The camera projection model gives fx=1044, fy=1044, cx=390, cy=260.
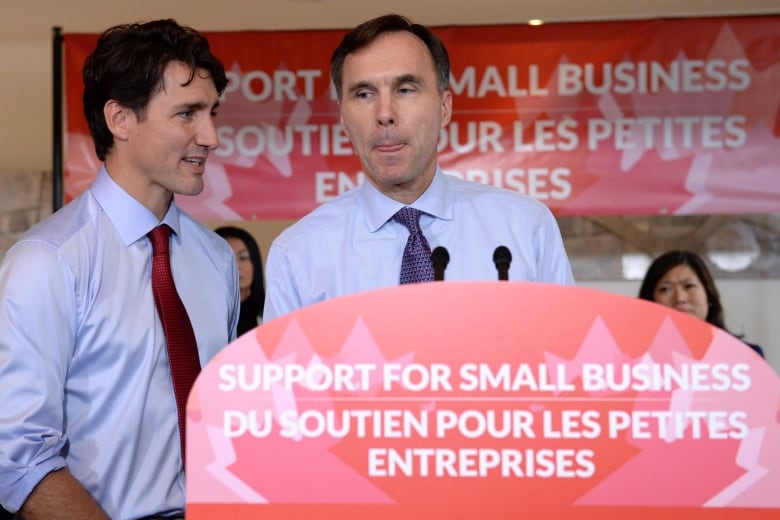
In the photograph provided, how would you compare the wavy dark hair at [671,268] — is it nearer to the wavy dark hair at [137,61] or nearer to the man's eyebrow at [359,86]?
the wavy dark hair at [137,61]

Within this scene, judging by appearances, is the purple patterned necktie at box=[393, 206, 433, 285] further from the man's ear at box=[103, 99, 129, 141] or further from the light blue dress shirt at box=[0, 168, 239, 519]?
the man's ear at box=[103, 99, 129, 141]

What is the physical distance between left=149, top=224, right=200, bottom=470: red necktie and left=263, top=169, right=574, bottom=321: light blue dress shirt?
0.24 meters

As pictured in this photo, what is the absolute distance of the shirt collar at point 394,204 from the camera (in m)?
1.77

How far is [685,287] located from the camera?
14.2 ft

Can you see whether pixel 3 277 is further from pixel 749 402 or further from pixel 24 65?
pixel 24 65

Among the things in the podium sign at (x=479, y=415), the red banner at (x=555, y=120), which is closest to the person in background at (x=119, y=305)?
the podium sign at (x=479, y=415)

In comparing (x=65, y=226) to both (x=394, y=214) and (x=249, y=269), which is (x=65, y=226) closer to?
(x=394, y=214)

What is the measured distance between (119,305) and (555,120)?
99.3 inches

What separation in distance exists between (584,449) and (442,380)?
15 cm

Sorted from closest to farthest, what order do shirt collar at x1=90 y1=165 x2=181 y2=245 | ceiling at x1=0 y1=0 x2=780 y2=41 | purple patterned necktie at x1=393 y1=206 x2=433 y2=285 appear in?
purple patterned necktie at x1=393 y1=206 x2=433 y2=285
shirt collar at x1=90 y1=165 x2=181 y2=245
ceiling at x1=0 y1=0 x2=780 y2=41

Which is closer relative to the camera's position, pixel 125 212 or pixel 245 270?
pixel 125 212

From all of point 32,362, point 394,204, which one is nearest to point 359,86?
point 394,204

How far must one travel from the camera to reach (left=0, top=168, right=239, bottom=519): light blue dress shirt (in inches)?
67.1

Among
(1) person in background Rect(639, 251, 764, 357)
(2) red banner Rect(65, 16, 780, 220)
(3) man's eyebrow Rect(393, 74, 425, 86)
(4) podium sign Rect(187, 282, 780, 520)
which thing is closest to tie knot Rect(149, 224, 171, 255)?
(3) man's eyebrow Rect(393, 74, 425, 86)
